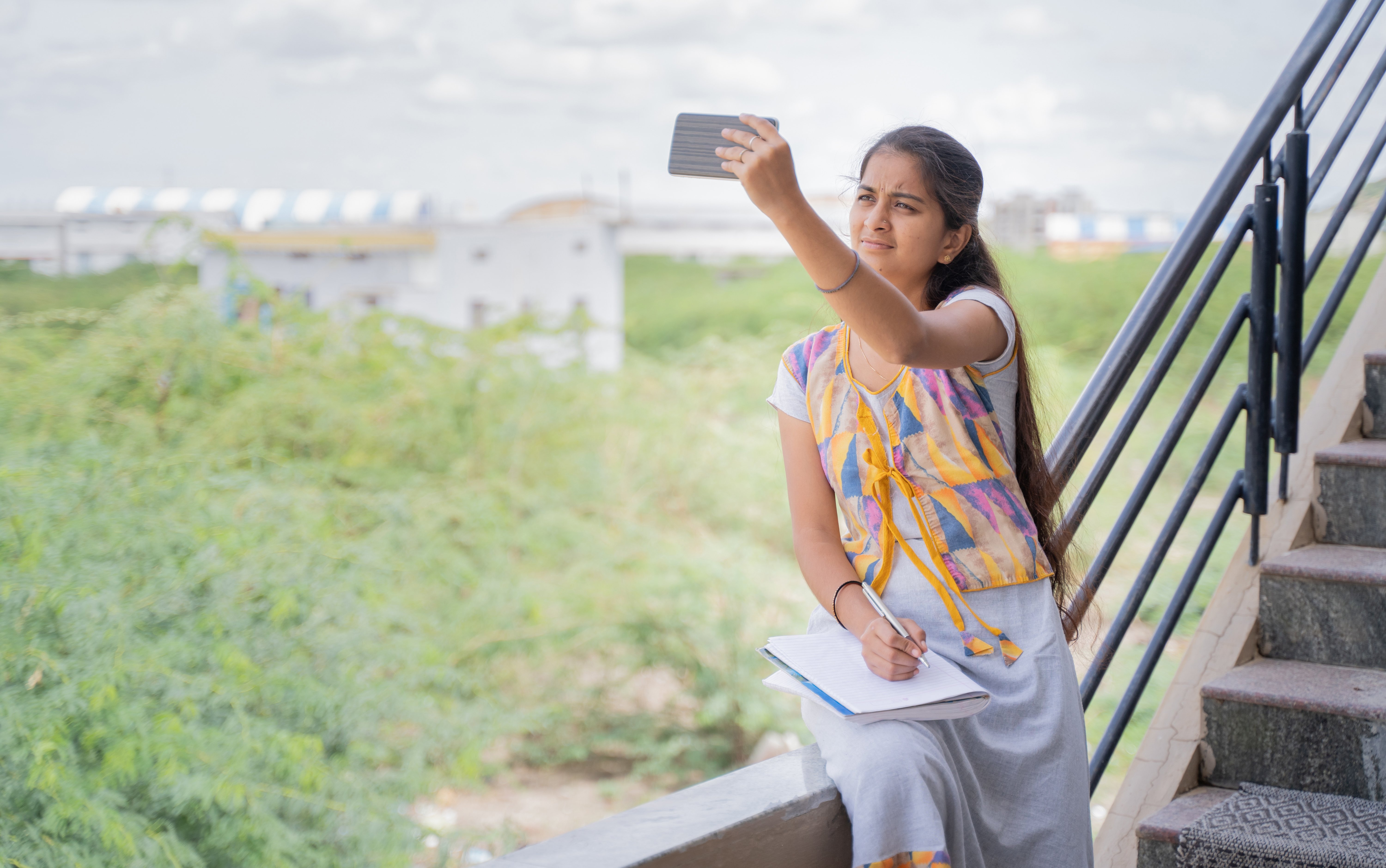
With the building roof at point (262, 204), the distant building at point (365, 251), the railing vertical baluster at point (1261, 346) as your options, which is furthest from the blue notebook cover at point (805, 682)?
the building roof at point (262, 204)

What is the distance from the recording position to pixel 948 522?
47.2 inches

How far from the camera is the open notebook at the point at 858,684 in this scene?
1073mm

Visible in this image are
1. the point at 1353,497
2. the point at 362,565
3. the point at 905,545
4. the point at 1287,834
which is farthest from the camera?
the point at 362,565

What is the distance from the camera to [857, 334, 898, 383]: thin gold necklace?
48.8 inches

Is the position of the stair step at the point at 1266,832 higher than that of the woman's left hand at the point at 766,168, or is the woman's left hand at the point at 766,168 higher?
the woman's left hand at the point at 766,168

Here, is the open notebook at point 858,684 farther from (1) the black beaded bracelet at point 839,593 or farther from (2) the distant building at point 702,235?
(2) the distant building at point 702,235

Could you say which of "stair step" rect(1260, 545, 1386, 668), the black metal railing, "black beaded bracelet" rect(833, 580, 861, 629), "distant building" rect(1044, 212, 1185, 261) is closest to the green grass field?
the black metal railing

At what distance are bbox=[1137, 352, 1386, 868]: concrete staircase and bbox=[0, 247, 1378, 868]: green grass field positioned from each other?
0.53m

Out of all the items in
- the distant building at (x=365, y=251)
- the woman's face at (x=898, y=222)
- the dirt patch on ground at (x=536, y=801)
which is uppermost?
the distant building at (x=365, y=251)

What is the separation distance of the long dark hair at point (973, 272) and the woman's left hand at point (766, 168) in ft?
1.00

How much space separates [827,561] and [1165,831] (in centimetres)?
69

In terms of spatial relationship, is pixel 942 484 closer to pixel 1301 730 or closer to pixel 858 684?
pixel 858 684

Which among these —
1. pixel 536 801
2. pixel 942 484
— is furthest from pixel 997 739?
pixel 536 801

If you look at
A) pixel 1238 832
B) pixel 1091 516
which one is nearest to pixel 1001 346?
pixel 1238 832
